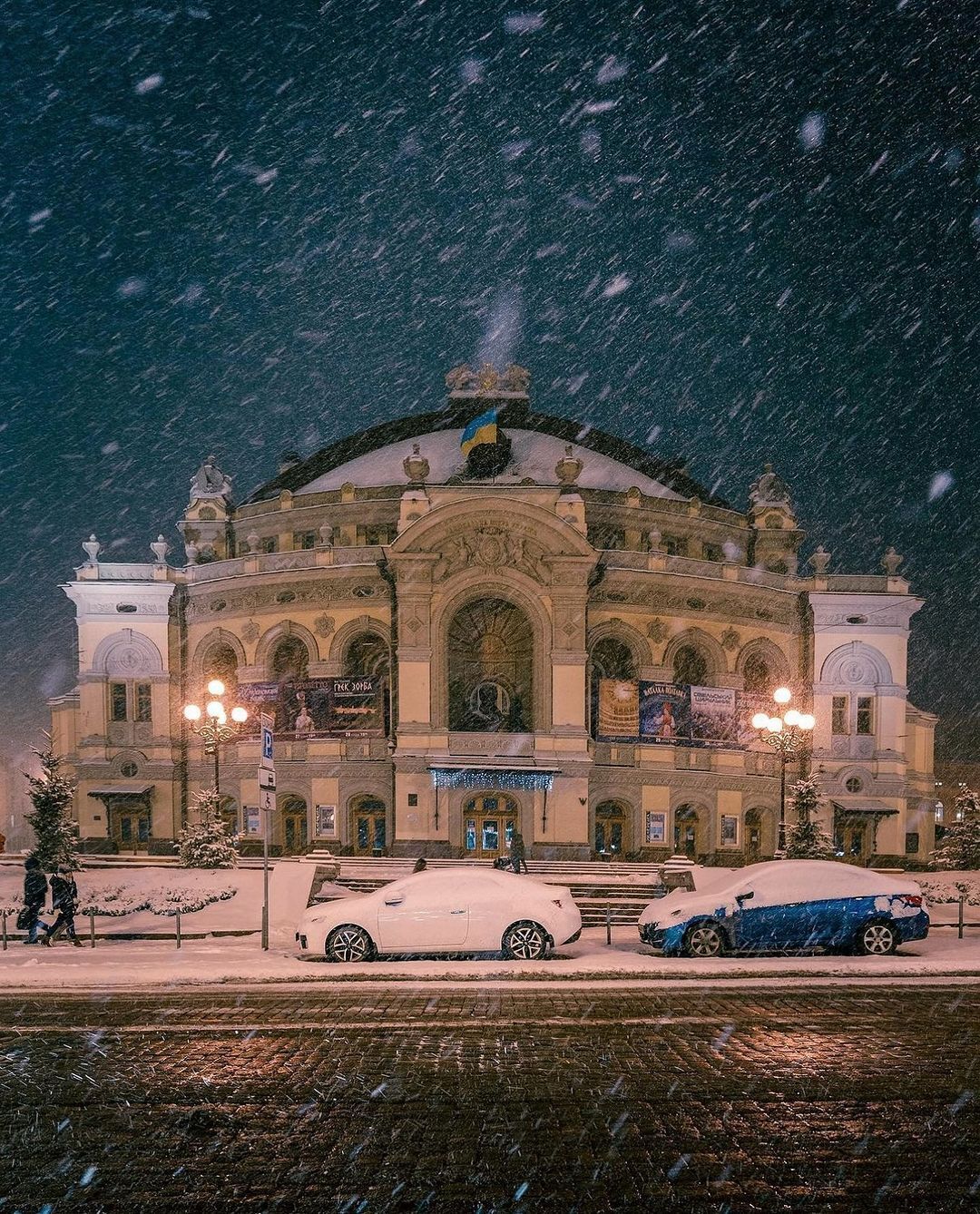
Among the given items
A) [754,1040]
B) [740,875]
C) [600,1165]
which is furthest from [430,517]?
[600,1165]

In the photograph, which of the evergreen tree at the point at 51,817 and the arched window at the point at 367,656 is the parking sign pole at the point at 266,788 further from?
the arched window at the point at 367,656

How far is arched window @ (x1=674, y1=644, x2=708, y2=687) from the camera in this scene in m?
42.1

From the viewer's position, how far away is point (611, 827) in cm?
4062

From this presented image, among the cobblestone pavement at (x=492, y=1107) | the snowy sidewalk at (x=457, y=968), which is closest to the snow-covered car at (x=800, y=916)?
the snowy sidewalk at (x=457, y=968)

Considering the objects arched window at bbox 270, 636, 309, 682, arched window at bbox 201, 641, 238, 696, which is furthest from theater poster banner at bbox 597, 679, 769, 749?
arched window at bbox 201, 641, 238, 696

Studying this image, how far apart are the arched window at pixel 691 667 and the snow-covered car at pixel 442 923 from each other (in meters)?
25.8

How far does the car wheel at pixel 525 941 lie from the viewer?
16.8 m

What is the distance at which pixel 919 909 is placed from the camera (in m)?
17.3

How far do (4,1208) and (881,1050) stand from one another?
757 centimetres

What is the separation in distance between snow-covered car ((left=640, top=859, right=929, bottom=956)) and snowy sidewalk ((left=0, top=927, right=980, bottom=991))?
0.36 meters

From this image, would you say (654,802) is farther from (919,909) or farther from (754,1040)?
(754,1040)

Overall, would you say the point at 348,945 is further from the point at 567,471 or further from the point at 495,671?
the point at 567,471

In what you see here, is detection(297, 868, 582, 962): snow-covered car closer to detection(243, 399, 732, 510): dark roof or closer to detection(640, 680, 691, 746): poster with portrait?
detection(640, 680, 691, 746): poster with portrait

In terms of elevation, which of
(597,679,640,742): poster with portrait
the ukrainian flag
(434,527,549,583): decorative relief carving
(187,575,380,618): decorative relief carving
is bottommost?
(597,679,640,742): poster with portrait
